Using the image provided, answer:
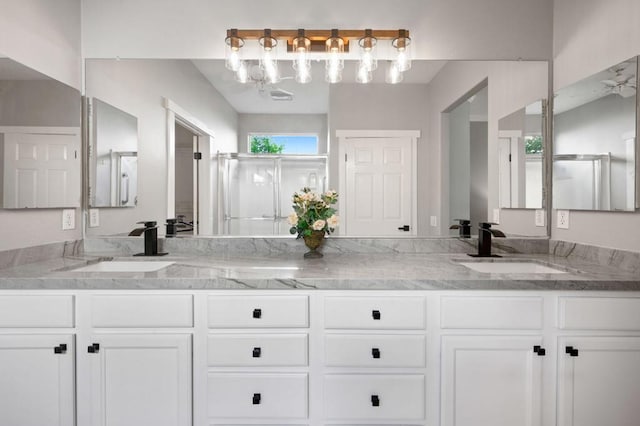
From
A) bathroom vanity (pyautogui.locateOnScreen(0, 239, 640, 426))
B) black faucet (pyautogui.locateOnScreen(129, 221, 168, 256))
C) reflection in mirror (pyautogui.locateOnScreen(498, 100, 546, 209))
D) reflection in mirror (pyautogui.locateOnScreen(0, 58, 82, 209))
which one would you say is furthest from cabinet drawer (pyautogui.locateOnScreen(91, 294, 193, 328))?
reflection in mirror (pyautogui.locateOnScreen(498, 100, 546, 209))

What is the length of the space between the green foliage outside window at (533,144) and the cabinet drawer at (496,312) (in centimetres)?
103

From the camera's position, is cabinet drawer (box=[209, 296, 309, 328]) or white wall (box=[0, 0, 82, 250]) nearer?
cabinet drawer (box=[209, 296, 309, 328])

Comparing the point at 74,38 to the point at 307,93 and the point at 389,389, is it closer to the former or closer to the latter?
the point at 307,93

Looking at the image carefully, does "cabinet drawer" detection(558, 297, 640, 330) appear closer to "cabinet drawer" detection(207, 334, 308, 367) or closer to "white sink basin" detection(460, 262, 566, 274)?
"white sink basin" detection(460, 262, 566, 274)

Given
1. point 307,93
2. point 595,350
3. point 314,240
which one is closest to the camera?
point 595,350

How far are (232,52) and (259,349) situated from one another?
1615mm

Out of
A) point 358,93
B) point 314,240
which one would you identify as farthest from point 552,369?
point 358,93

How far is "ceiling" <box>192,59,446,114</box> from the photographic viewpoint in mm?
2092

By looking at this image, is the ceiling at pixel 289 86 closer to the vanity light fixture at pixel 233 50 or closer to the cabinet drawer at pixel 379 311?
the vanity light fixture at pixel 233 50

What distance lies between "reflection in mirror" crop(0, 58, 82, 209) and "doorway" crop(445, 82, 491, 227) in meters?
2.15

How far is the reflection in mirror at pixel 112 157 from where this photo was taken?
207cm

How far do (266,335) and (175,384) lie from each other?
0.42 metres

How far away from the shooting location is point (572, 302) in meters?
1.42

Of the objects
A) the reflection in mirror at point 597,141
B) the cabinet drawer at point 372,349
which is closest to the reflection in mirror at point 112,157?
the cabinet drawer at point 372,349
